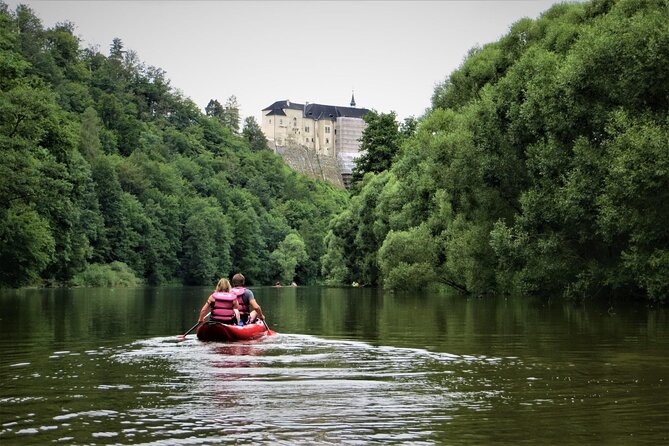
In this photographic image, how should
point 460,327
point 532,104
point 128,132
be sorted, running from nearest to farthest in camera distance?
point 460,327, point 532,104, point 128,132

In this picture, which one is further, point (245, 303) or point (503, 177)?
point (503, 177)

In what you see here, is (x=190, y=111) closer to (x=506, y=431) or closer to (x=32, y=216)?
(x=32, y=216)

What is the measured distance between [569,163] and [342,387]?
25.5 m

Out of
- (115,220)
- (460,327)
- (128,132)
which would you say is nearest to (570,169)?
(460,327)

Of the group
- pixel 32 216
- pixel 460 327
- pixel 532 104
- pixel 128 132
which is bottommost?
pixel 460 327

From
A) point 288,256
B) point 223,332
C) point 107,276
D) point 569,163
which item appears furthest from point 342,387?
point 288,256

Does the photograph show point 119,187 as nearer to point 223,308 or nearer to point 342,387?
point 223,308

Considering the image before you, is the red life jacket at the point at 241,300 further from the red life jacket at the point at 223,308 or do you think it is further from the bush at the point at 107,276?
the bush at the point at 107,276

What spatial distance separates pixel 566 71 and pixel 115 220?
266ft

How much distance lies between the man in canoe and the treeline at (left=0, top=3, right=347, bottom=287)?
78.4 feet

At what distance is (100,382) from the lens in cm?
1396

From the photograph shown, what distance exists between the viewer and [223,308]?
21.7m

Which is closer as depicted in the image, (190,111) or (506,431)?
(506,431)

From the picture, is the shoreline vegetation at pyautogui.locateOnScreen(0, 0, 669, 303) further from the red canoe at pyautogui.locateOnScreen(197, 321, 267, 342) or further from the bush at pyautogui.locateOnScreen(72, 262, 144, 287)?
the red canoe at pyautogui.locateOnScreen(197, 321, 267, 342)
